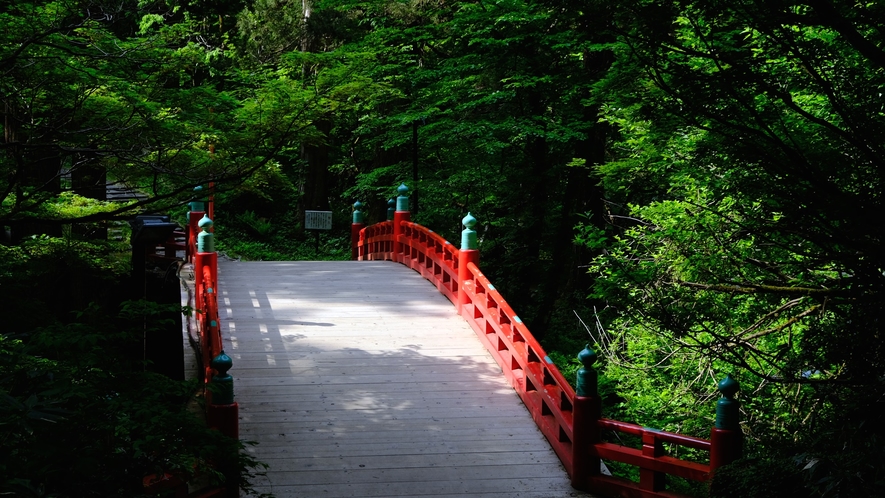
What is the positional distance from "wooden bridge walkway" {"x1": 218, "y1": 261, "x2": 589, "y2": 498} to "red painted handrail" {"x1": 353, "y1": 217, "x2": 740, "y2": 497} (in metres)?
0.16

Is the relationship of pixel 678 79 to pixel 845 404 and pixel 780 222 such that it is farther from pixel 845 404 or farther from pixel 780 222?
pixel 845 404

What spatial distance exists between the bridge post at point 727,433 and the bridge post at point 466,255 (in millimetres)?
4966

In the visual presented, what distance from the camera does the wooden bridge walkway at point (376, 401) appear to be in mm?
6684

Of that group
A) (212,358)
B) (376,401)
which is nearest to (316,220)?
(376,401)

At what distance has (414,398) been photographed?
816 centimetres

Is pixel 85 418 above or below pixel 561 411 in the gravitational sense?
above

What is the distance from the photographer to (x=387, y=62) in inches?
681

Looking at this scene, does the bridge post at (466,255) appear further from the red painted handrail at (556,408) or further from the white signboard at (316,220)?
the white signboard at (316,220)

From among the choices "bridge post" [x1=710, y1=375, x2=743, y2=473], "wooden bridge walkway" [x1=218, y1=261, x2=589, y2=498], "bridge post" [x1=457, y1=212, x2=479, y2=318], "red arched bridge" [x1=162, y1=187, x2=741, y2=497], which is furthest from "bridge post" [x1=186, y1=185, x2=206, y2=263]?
"bridge post" [x1=710, y1=375, x2=743, y2=473]

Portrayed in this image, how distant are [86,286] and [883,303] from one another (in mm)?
12851

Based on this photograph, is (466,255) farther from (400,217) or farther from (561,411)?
(400,217)

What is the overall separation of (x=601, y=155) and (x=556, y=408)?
713 centimetres

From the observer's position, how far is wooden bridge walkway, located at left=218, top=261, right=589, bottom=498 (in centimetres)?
668

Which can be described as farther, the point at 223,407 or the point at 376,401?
the point at 376,401
